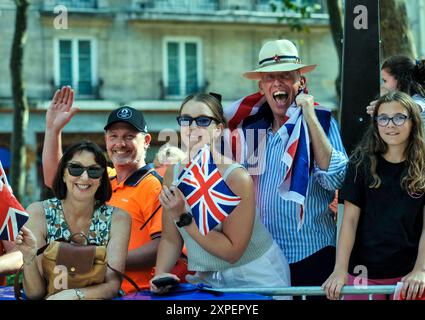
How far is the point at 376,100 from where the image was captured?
4496 mm

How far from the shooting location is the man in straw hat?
14.6 feet

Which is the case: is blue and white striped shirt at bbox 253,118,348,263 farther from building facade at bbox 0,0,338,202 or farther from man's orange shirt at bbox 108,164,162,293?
building facade at bbox 0,0,338,202

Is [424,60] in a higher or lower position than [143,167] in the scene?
higher

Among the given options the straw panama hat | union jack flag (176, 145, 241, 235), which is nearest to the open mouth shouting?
the straw panama hat

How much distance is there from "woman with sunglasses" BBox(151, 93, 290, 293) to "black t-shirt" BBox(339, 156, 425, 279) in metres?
0.45

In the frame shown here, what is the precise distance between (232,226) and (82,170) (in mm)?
849

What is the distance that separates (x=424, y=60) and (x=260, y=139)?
1.12 m

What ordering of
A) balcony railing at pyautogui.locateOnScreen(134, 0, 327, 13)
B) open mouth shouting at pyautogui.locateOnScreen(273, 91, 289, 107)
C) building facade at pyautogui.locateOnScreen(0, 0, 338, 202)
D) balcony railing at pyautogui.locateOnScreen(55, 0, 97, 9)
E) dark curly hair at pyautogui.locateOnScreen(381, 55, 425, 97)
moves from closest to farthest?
1. open mouth shouting at pyautogui.locateOnScreen(273, 91, 289, 107)
2. dark curly hair at pyautogui.locateOnScreen(381, 55, 425, 97)
3. building facade at pyautogui.locateOnScreen(0, 0, 338, 202)
4. balcony railing at pyautogui.locateOnScreen(55, 0, 97, 9)
5. balcony railing at pyautogui.locateOnScreen(134, 0, 327, 13)

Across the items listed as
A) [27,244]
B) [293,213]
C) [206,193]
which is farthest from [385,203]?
[27,244]

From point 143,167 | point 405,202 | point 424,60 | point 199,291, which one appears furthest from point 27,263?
→ point 424,60

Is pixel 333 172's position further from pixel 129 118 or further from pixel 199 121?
pixel 129 118

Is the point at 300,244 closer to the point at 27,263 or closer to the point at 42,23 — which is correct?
the point at 27,263

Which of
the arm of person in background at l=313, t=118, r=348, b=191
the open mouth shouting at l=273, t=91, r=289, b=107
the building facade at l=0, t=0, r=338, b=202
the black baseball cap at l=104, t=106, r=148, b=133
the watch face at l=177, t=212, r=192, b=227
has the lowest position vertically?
the watch face at l=177, t=212, r=192, b=227

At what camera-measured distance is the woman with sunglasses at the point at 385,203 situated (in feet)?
13.9
